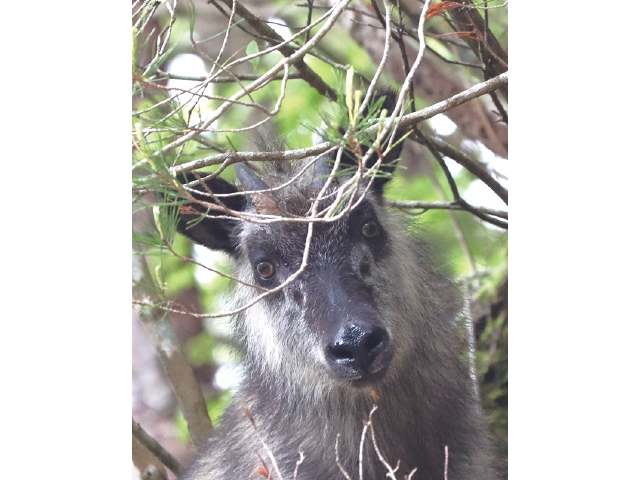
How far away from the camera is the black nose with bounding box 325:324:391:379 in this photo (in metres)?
2.40

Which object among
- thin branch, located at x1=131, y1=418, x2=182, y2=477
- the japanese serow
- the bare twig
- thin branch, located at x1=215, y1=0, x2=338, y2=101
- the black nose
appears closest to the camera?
the black nose

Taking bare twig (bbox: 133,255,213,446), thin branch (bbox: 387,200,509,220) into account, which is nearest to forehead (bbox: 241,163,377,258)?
thin branch (bbox: 387,200,509,220)

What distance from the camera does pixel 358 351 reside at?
2.41 meters

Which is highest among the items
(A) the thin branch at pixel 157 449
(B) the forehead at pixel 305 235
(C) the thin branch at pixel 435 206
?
(C) the thin branch at pixel 435 206

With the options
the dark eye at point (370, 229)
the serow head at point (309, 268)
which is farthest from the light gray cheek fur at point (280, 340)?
the dark eye at point (370, 229)

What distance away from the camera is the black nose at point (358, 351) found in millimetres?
2398

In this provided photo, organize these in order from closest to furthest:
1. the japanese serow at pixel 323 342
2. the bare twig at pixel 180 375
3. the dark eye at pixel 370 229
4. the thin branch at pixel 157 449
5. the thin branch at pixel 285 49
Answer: the japanese serow at pixel 323 342, the dark eye at pixel 370 229, the thin branch at pixel 285 49, the thin branch at pixel 157 449, the bare twig at pixel 180 375

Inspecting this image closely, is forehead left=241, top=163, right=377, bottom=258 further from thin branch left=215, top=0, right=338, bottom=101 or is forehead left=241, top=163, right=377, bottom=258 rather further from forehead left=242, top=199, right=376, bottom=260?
thin branch left=215, top=0, right=338, bottom=101

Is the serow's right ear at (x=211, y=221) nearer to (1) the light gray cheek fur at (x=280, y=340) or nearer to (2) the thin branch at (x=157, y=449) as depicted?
(1) the light gray cheek fur at (x=280, y=340)

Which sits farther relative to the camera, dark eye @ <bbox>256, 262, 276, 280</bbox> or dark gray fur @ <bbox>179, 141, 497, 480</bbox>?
dark eye @ <bbox>256, 262, 276, 280</bbox>

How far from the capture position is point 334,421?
9.75ft

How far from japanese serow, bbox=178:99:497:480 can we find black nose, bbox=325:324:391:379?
55mm

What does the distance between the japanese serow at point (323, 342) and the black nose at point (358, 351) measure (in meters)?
0.05
